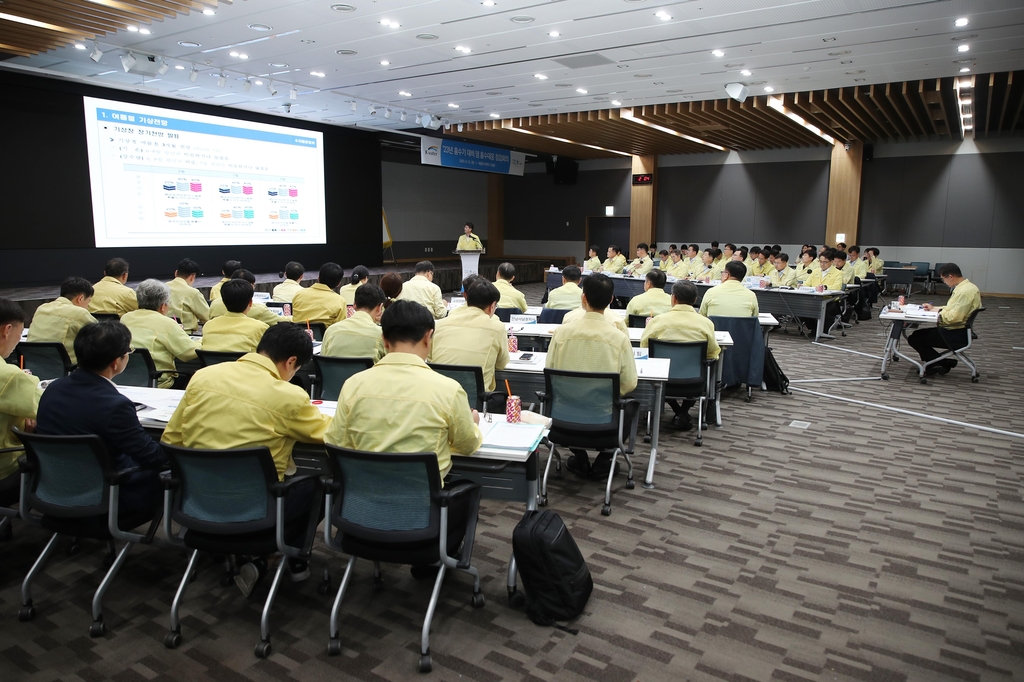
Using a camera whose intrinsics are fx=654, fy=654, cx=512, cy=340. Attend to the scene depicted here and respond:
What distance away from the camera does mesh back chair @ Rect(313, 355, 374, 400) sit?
4.16 meters

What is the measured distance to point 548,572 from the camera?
2.66 m

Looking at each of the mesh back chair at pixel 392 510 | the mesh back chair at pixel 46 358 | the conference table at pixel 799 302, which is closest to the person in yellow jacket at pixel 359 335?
the mesh back chair at pixel 46 358

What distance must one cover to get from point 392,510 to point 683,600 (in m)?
1.40

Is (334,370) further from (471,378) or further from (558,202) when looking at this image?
(558,202)

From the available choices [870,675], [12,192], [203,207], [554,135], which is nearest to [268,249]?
[203,207]

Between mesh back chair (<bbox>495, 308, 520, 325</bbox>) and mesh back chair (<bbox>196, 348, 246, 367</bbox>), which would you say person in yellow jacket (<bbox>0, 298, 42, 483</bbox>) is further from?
mesh back chair (<bbox>495, 308, 520, 325</bbox>)

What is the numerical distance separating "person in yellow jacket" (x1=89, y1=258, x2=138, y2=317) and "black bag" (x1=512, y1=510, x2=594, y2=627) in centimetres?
Result: 511

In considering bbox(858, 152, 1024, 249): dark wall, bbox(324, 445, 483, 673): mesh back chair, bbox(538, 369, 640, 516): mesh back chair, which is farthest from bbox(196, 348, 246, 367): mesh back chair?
bbox(858, 152, 1024, 249): dark wall

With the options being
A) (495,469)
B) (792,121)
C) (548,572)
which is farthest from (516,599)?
(792,121)

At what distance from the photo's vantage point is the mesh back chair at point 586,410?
12.2ft

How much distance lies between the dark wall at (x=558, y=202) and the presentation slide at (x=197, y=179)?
399 inches

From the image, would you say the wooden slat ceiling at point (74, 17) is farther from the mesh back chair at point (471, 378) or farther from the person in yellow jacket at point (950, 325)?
the person in yellow jacket at point (950, 325)

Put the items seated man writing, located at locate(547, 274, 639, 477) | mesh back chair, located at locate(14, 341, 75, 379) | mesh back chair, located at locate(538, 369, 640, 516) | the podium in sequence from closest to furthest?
1. mesh back chair, located at locate(538, 369, 640, 516)
2. seated man writing, located at locate(547, 274, 639, 477)
3. mesh back chair, located at locate(14, 341, 75, 379)
4. the podium

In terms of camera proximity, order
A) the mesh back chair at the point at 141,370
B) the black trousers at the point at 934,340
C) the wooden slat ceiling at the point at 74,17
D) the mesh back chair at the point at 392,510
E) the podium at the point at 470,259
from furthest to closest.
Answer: the podium at the point at 470,259, the black trousers at the point at 934,340, the wooden slat ceiling at the point at 74,17, the mesh back chair at the point at 141,370, the mesh back chair at the point at 392,510
